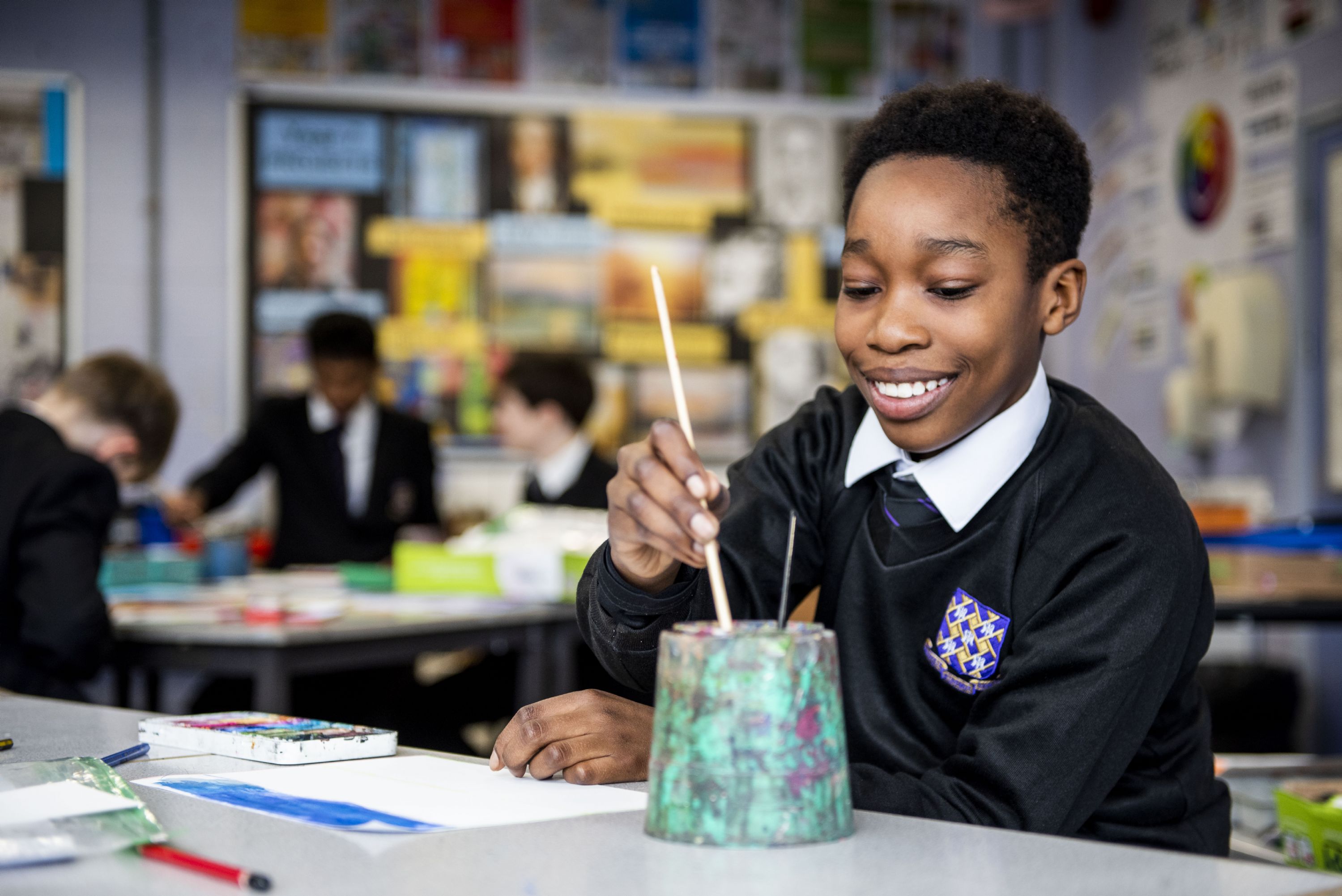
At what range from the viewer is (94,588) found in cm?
231

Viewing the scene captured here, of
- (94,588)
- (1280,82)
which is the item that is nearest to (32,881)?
(94,588)

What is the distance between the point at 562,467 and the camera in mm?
3879

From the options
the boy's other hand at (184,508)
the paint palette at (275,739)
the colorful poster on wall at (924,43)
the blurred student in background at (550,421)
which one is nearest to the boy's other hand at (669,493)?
the paint palette at (275,739)

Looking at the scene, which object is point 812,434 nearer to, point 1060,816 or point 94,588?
point 1060,816

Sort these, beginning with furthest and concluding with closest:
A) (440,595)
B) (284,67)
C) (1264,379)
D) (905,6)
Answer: (905,6), (284,67), (1264,379), (440,595)

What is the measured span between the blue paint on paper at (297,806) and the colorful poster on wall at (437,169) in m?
4.34

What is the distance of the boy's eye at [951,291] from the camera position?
3.84 feet

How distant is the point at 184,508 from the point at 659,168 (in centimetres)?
224

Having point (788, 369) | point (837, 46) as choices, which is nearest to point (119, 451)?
point (788, 369)

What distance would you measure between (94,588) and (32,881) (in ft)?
5.85

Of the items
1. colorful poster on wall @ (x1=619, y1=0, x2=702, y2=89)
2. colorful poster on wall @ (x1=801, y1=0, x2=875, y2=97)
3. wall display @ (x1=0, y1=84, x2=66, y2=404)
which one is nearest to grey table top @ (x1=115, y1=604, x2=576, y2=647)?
wall display @ (x1=0, y1=84, x2=66, y2=404)

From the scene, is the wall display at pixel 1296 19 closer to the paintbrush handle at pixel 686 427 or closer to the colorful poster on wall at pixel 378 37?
the colorful poster on wall at pixel 378 37

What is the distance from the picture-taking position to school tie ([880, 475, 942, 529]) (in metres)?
1.25

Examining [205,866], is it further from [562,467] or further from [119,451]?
[562,467]
